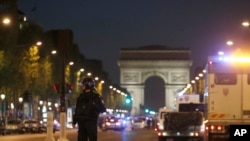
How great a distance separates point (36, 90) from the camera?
81125 millimetres

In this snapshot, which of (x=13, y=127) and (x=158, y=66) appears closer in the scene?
(x=13, y=127)

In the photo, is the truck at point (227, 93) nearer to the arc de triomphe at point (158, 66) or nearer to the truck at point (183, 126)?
the truck at point (183, 126)

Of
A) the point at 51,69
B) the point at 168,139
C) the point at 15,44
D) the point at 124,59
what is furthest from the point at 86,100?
the point at 124,59

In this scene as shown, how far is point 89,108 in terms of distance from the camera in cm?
1408

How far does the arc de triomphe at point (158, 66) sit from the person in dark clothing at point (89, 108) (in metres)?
147

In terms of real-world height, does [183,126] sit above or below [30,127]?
above

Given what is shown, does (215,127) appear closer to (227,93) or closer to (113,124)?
(227,93)

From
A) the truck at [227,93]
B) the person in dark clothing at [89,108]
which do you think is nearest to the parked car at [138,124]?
the truck at [227,93]

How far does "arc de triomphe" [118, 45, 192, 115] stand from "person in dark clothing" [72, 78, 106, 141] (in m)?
147

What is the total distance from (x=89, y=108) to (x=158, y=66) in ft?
506

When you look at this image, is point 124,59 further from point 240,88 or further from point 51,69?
point 240,88

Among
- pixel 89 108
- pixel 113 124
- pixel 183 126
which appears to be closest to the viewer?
pixel 89 108

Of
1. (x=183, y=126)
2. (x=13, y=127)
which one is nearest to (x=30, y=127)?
(x=13, y=127)

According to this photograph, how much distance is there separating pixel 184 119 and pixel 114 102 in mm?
136403
